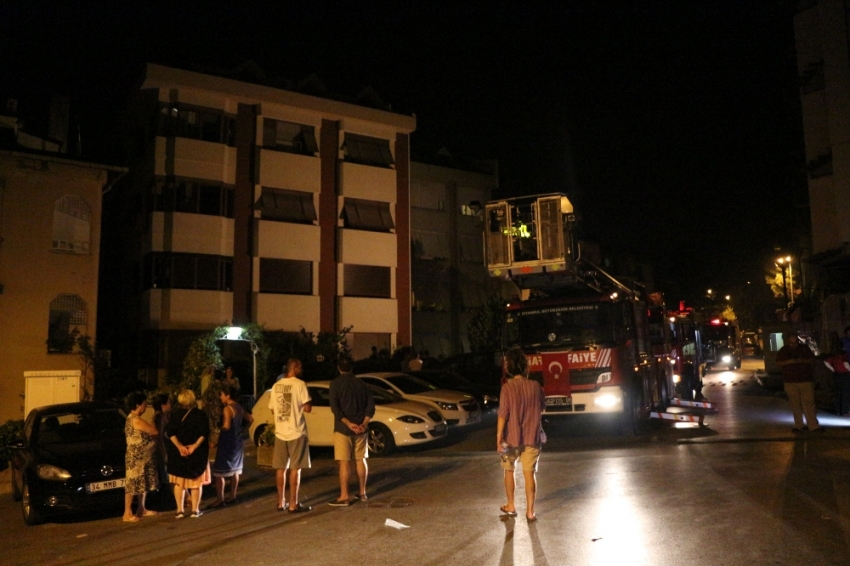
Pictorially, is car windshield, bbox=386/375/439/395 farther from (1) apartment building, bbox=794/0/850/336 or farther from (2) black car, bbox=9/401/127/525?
(1) apartment building, bbox=794/0/850/336

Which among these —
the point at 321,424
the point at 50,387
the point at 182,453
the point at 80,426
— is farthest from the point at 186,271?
the point at 182,453

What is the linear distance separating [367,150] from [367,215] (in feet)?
10.4

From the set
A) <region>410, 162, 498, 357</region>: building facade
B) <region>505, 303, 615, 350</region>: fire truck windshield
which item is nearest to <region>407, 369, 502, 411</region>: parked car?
<region>505, 303, 615, 350</region>: fire truck windshield

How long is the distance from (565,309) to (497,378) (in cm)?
923

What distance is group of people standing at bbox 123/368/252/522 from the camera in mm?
8656

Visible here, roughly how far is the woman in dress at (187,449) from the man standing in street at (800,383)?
9983 millimetres

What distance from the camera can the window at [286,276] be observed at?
31516mm

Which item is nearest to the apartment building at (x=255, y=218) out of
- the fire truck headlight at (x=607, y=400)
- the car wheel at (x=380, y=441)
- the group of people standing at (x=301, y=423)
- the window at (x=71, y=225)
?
the window at (x=71, y=225)

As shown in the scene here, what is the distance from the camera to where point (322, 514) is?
8453mm

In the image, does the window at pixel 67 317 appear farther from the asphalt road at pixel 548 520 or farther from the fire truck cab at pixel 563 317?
the fire truck cab at pixel 563 317

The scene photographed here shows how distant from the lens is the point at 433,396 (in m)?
15.6

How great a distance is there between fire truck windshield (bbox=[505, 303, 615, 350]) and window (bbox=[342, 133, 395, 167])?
842 inches

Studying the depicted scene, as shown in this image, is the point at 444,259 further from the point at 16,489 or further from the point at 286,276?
the point at 16,489

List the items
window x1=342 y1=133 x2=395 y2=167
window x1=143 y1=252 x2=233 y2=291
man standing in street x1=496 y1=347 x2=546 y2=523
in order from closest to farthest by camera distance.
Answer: man standing in street x1=496 y1=347 x2=546 y2=523
window x1=143 y1=252 x2=233 y2=291
window x1=342 y1=133 x2=395 y2=167
